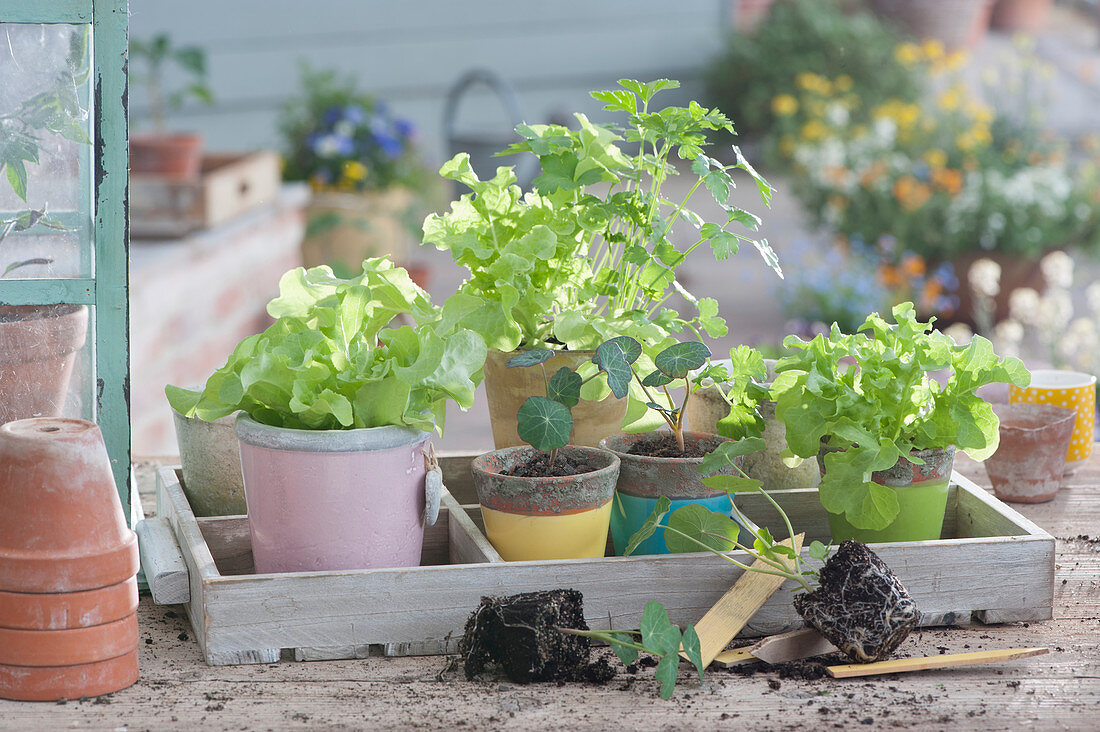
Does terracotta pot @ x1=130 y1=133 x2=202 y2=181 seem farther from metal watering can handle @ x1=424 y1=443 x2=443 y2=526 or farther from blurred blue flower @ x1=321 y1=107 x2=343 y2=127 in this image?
metal watering can handle @ x1=424 y1=443 x2=443 y2=526

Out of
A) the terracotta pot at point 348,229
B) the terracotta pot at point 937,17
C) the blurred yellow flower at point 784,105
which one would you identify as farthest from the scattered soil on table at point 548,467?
the terracotta pot at point 937,17

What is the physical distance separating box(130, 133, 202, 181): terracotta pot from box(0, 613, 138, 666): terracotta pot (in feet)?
9.84

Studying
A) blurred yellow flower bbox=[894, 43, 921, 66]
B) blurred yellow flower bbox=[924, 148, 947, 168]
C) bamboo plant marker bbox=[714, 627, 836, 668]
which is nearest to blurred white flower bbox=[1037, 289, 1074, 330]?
blurred yellow flower bbox=[924, 148, 947, 168]

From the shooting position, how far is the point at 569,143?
1124 mm

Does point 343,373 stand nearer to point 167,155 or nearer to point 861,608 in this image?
point 861,608

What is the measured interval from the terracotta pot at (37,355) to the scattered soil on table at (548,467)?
1.37 feet

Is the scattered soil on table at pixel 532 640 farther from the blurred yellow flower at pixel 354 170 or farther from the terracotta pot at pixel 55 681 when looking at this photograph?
the blurred yellow flower at pixel 354 170

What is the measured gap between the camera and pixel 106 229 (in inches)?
42.8

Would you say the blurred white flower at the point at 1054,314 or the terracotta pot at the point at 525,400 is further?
the blurred white flower at the point at 1054,314

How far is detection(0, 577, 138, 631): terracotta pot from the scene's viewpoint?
2.84ft

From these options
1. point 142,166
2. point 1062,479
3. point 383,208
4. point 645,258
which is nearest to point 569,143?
point 645,258

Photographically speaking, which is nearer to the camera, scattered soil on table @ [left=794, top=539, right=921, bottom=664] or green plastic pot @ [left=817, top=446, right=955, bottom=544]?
scattered soil on table @ [left=794, top=539, right=921, bottom=664]

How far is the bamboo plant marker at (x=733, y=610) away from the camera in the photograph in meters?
0.97

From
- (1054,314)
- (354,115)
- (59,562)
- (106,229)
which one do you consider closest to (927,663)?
(59,562)
